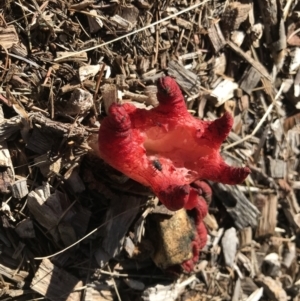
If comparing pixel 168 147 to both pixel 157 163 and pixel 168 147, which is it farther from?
pixel 157 163

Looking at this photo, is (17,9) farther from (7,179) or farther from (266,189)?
(266,189)

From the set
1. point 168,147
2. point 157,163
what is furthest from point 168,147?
point 157,163

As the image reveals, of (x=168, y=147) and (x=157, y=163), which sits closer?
(x=157, y=163)

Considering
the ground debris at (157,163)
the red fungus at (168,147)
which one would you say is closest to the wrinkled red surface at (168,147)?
the red fungus at (168,147)

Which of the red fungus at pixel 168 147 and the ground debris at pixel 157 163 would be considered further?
the ground debris at pixel 157 163

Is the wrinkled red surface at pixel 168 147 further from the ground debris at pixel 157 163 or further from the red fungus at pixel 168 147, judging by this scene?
the ground debris at pixel 157 163

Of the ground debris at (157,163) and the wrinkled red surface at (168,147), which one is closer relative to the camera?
the wrinkled red surface at (168,147)

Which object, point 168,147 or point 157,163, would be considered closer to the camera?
point 157,163

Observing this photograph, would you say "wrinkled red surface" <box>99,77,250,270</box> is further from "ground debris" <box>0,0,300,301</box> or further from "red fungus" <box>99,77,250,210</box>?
"ground debris" <box>0,0,300,301</box>

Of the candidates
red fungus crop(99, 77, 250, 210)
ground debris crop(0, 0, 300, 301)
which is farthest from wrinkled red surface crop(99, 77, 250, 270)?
ground debris crop(0, 0, 300, 301)
